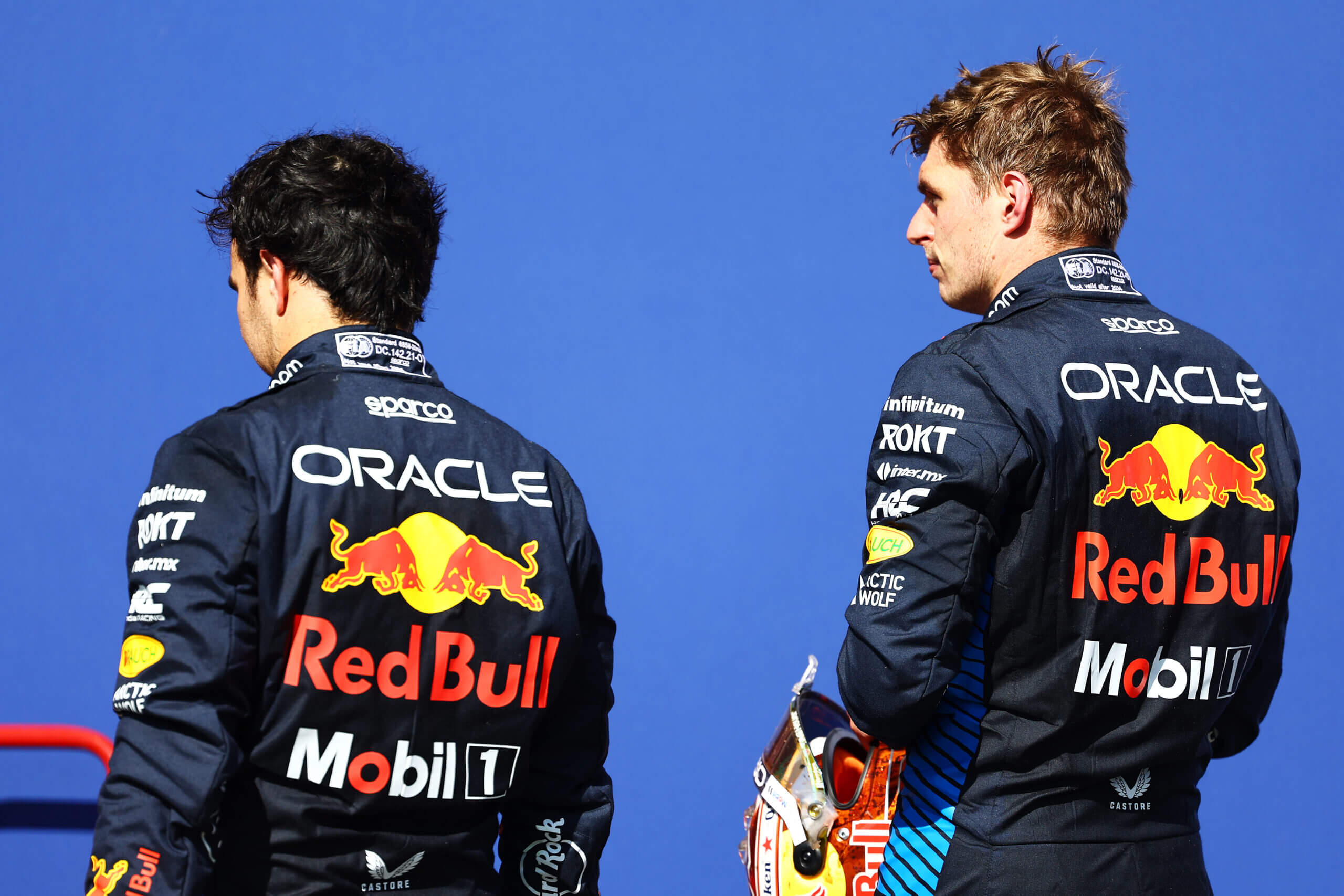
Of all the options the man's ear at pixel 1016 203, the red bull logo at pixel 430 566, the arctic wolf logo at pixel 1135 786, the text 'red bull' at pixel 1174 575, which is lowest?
the arctic wolf logo at pixel 1135 786

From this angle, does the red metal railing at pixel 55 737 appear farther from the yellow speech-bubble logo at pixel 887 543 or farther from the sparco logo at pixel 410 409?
the yellow speech-bubble logo at pixel 887 543

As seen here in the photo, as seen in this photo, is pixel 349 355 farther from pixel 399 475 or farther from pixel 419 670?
pixel 419 670

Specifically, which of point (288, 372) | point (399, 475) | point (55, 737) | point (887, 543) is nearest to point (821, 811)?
point (887, 543)

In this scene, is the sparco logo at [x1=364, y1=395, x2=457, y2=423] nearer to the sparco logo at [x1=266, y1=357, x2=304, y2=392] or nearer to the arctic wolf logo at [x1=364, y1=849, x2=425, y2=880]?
A: the sparco logo at [x1=266, y1=357, x2=304, y2=392]

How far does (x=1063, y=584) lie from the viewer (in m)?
1.00

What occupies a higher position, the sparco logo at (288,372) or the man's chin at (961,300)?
the man's chin at (961,300)

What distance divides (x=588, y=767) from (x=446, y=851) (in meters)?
0.16

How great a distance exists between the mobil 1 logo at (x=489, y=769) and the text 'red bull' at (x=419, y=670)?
4 centimetres

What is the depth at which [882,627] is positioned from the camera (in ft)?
3.27

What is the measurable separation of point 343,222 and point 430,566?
35 cm

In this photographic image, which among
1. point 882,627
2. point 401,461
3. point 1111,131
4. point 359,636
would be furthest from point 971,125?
point 359,636

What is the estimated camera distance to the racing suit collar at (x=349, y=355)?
1.04 meters

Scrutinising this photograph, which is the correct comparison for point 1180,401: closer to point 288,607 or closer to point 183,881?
point 288,607

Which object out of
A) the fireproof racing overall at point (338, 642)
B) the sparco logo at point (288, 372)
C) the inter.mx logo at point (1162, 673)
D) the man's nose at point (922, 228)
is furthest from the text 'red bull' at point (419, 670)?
the man's nose at point (922, 228)
